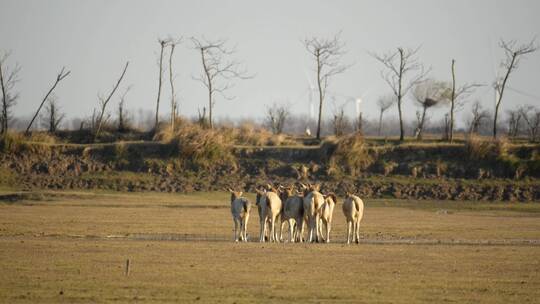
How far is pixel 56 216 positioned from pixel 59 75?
3949 cm

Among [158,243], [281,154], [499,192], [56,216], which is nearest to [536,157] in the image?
[499,192]

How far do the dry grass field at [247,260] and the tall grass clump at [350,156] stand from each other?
16758 millimetres

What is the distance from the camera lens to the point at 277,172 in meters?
72.2

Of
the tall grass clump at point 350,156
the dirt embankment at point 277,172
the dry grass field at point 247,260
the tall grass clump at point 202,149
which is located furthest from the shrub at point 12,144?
the tall grass clump at point 350,156

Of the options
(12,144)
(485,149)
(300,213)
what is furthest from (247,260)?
(12,144)

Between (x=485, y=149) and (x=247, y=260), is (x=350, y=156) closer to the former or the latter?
(x=485, y=149)

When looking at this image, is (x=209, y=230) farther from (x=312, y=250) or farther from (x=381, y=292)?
(x=381, y=292)

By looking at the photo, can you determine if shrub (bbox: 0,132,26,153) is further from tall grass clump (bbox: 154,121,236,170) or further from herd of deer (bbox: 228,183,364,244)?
herd of deer (bbox: 228,183,364,244)

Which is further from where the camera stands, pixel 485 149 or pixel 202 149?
pixel 202 149

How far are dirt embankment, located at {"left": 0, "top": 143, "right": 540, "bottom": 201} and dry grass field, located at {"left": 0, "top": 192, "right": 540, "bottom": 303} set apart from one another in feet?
42.1

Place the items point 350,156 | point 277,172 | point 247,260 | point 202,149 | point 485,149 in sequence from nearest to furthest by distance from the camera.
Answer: point 247,260 → point 277,172 → point 350,156 → point 485,149 → point 202,149

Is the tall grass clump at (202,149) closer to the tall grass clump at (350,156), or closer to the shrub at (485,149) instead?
the tall grass clump at (350,156)

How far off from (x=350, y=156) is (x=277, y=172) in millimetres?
5530

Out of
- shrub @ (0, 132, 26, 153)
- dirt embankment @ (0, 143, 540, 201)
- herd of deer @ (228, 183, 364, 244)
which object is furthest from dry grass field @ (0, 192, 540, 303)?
shrub @ (0, 132, 26, 153)
